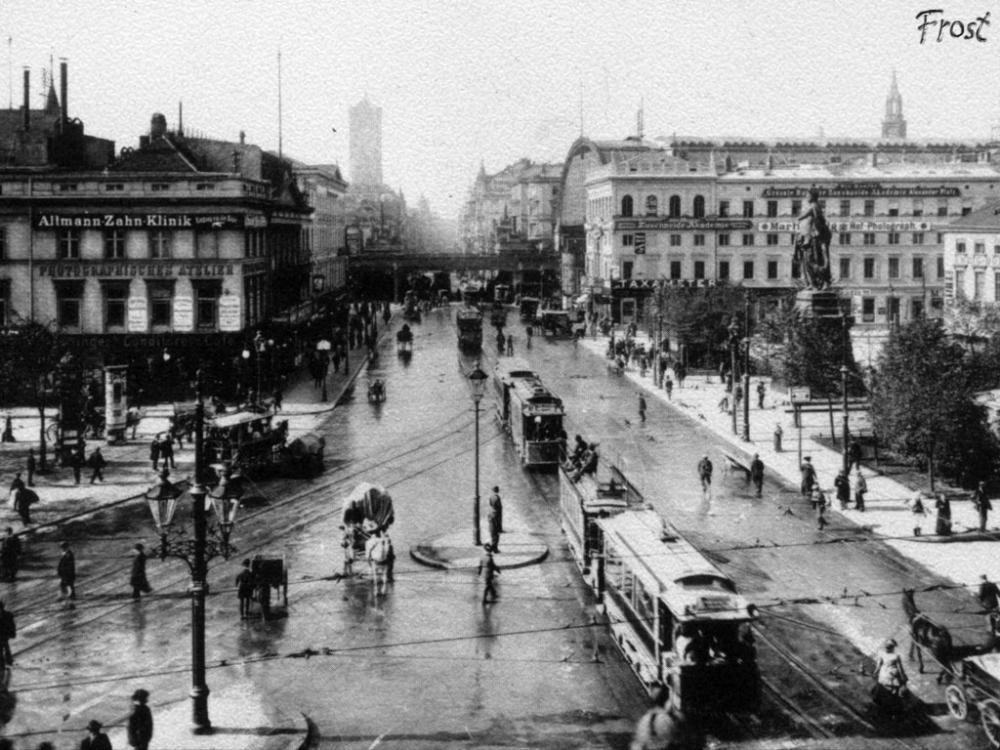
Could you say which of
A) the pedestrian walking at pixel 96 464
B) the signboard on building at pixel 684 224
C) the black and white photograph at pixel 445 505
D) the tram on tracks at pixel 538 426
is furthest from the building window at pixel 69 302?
the signboard on building at pixel 684 224

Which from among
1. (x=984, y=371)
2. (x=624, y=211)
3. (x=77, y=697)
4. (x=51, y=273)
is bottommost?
(x=77, y=697)

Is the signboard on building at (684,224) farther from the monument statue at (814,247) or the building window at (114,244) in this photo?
the building window at (114,244)

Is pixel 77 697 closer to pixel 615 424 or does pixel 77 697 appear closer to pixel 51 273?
pixel 615 424

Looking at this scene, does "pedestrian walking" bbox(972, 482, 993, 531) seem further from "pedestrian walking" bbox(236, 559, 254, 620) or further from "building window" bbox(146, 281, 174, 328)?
"building window" bbox(146, 281, 174, 328)

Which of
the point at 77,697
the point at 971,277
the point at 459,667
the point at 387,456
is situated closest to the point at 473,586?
the point at 459,667

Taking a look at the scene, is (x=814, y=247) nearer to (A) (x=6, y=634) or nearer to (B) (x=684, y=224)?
(B) (x=684, y=224)

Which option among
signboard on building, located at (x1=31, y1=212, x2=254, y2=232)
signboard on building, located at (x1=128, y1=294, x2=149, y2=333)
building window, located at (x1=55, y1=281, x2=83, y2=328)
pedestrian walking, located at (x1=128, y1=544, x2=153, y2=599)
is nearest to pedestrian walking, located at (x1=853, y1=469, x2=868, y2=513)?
pedestrian walking, located at (x1=128, y1=544, x2=153, y2=599)
